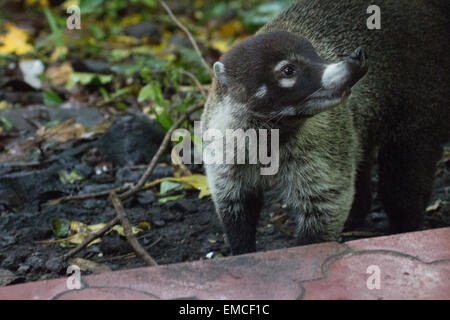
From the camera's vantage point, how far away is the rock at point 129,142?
4996 mm

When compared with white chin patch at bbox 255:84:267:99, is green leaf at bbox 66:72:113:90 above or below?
above

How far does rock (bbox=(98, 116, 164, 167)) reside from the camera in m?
5.00

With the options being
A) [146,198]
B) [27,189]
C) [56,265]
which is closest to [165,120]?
[146,198]

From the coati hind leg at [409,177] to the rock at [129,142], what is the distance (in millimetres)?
1872

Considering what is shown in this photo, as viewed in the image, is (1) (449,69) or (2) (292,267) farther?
(1) (449,69)

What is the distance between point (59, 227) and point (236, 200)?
118 centimetres

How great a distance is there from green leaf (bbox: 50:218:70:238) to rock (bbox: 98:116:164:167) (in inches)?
38.7

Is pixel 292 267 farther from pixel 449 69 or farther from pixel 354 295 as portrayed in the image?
pixel 449 69

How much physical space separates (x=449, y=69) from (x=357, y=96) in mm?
662

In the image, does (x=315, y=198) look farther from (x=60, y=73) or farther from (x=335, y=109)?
(x=60, y=73)

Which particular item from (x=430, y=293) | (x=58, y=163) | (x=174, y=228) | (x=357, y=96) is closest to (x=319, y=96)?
(x=357, y=96)

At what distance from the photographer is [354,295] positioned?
8.31ft

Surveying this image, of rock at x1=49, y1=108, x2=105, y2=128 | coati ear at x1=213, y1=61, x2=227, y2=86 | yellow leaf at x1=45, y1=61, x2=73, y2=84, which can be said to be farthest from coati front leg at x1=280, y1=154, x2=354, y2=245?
yellow leaf at x1=45, y1=61, x2=73, y2=84

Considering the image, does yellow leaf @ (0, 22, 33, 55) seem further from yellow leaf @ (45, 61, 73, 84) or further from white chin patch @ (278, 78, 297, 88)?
white chin patch @ (278, 78, 297, 88)
